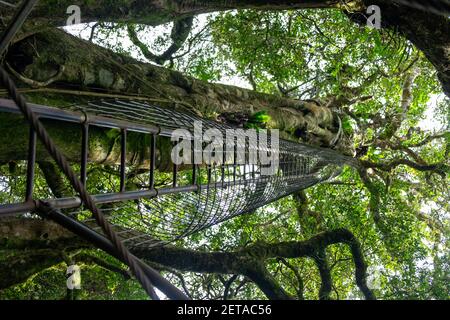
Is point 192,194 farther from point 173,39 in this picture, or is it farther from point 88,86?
point 173,39

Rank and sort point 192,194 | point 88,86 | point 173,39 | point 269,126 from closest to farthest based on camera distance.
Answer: point 192,194, point 88,86, point 269,126, point 173,39

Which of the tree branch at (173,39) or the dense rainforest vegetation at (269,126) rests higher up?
the tree branch at (173,39)

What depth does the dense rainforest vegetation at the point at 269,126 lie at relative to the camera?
3.06 metres

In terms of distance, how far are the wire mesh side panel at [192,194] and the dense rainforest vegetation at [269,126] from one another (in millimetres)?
452

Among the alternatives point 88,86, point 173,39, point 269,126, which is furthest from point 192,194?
point 173,39

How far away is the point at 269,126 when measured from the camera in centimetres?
506

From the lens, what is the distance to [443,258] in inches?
272

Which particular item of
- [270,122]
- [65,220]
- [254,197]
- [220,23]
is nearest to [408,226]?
[270,122]

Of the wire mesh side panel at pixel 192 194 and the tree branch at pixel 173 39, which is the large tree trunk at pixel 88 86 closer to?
the wire mesh side panel at pixel 192 194

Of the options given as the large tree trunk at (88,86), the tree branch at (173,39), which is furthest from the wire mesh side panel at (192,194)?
the tree branch at (173,39)

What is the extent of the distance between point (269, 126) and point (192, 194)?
2494mm

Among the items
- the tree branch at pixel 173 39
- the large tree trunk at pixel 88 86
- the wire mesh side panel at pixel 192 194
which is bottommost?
the wire mesh side panel at pixel 192 194

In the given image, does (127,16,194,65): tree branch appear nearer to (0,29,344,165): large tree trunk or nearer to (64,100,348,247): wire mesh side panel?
(0,29,344,165): large tree trunk
